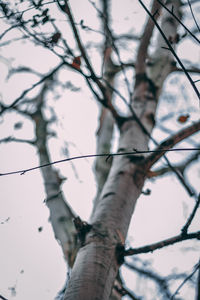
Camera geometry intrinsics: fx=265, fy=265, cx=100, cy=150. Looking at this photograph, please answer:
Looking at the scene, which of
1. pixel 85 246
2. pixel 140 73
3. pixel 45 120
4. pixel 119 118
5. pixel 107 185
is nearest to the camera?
pixel 85 246

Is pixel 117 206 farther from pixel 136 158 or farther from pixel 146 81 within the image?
pixel 146 81

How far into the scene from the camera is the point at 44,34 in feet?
4.63

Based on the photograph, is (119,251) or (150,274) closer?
(119,251)

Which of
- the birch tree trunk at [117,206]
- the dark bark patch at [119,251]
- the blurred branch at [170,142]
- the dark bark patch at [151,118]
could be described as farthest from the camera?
the dark bark patch at [151,118]

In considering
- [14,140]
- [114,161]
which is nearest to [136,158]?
[114,161]

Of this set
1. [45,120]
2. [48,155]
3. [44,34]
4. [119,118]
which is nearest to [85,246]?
[119,118]

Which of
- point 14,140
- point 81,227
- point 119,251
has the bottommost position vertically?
point 119,251

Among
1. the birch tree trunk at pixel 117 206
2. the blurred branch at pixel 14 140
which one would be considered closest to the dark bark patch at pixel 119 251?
the birch tree trunk at pixel 117 206

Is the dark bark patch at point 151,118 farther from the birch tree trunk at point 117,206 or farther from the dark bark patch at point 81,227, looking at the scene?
the dark bark patch at point 81,227

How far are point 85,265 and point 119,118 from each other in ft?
3.36

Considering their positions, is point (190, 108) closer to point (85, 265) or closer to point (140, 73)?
point (140, 73)

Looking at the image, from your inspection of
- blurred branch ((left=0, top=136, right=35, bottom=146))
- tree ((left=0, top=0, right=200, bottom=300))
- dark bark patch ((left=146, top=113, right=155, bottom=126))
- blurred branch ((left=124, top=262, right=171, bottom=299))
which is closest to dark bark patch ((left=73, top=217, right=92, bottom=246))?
tree ((left=0, top=0, right=200, bottom=300))

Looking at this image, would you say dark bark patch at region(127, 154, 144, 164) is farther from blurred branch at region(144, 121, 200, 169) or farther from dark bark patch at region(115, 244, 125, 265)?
dark bark patch at region(115, 244, 125, 265)

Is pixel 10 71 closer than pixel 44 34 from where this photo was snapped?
No
